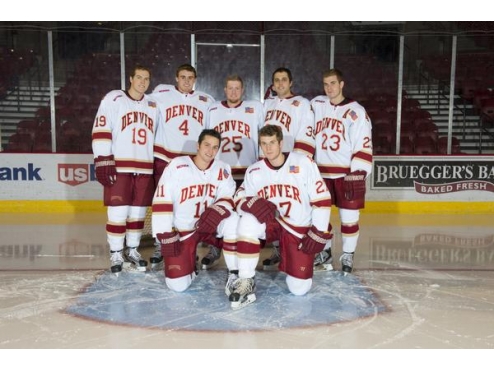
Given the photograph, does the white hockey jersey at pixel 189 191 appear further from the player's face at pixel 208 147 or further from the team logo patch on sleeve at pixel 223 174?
the player's face at pixel 208 147

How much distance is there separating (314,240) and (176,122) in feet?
4.75

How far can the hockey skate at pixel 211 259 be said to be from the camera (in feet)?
13.7

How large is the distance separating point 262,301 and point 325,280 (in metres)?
0.63

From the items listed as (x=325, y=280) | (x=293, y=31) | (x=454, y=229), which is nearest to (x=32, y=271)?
(x=325, y=280)

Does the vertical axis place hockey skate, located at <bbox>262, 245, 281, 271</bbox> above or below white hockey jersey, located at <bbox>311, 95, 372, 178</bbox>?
below

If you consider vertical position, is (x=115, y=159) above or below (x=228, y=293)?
above

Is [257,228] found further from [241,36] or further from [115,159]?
[241,36]

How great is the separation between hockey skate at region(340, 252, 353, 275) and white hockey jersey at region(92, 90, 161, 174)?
4.91 ft

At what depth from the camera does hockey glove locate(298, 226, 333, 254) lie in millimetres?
3354

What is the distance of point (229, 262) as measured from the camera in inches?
138

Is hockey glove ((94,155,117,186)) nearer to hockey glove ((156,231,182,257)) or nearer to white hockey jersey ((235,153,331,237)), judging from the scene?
hockey glove ((156,231,182,257))

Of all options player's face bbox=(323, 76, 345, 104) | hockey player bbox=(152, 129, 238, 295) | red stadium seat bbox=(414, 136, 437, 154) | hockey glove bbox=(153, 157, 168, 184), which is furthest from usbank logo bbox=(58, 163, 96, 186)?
red stadium seat bbox=(414, 136, 437, 154)

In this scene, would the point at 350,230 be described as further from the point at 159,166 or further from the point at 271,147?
the point at 159,166

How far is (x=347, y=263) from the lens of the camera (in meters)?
4.05
